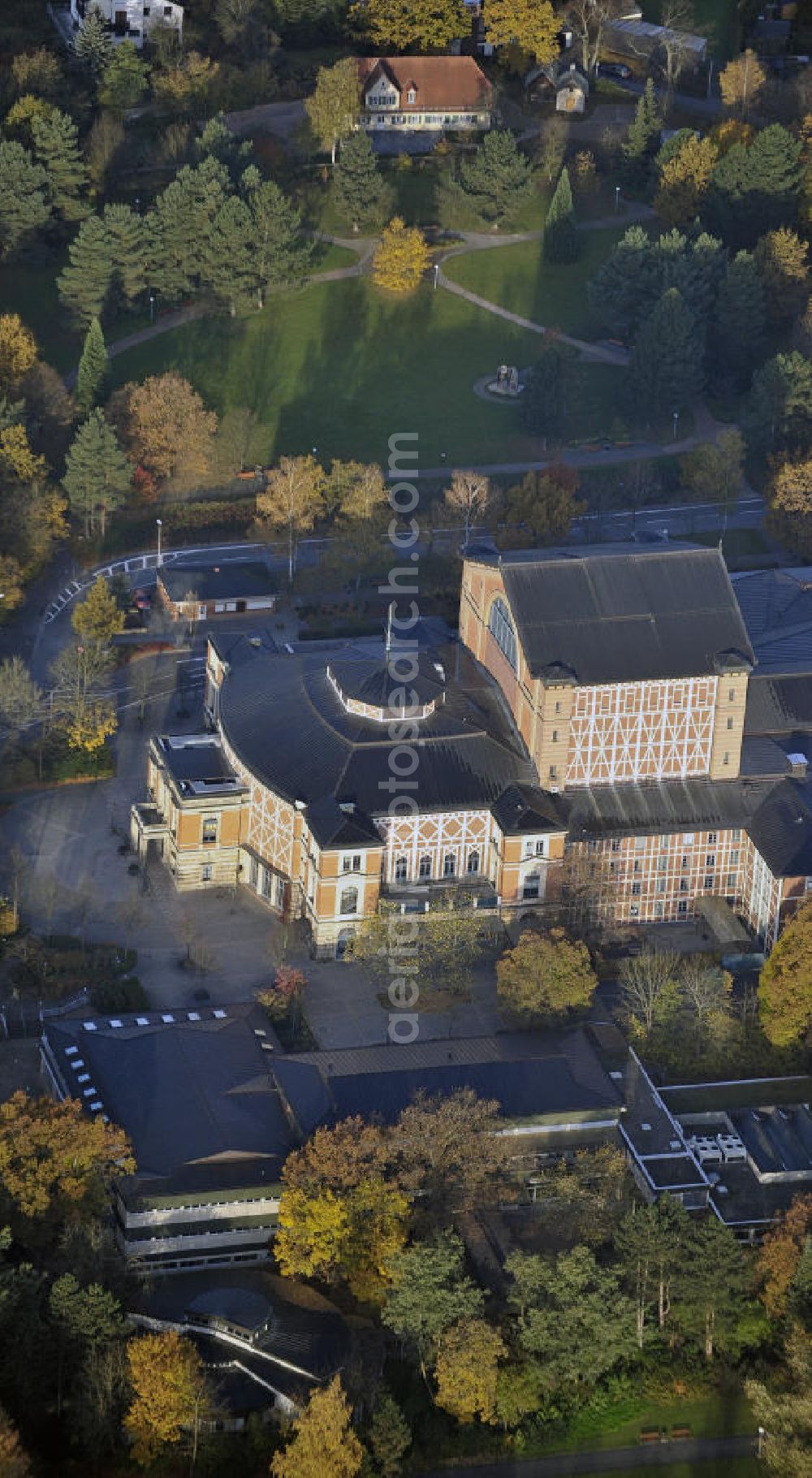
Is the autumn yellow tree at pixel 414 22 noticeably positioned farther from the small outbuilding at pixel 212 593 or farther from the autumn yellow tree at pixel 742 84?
the small outbuilding at pixel 212 593

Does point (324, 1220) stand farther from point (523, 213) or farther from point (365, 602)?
point (523, 213)

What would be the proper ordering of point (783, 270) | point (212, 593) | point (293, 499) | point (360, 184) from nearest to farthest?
point (212, 593), point (293, 499), point (783, 270), point (360, 184)

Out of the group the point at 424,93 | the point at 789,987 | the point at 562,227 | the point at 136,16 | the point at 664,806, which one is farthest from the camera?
the point at 136,16

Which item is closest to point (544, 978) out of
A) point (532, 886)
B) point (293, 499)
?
point (532, 886)

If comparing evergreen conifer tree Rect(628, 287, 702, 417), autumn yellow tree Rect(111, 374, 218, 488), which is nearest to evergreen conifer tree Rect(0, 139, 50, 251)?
autumn yellow tree Rect(111, 374, 218, 488)

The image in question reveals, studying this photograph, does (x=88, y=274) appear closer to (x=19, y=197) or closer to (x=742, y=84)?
(x=19, y=197)

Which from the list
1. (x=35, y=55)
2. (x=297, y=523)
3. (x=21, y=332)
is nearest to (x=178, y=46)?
(x=35, y=55)

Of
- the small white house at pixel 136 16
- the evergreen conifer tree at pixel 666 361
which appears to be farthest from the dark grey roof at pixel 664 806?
the small white house at pixel 136 16

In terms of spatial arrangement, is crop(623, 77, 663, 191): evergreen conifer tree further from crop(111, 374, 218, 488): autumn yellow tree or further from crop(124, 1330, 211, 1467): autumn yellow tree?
crop(124, 1330, 211, 1467): autumn yellow tree
